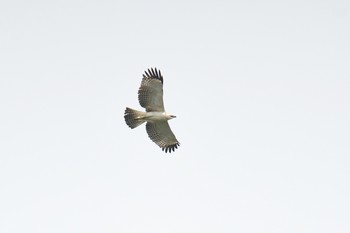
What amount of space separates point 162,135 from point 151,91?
8.37ft

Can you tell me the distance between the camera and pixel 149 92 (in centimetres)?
3597

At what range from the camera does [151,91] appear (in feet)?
118

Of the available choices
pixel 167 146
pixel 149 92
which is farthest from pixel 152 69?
pixel 167 146

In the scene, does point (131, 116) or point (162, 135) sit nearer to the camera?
point (131, 116)

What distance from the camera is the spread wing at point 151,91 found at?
3581 centimetres

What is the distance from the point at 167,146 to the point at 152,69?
12.8 ft

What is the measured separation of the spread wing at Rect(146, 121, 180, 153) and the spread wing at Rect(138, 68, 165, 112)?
38.1 inches

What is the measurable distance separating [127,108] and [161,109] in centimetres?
146

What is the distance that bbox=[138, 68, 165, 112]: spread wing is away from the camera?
117ft

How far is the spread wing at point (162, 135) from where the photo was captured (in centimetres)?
3706

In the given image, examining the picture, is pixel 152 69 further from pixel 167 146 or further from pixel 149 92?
pixel 167 146

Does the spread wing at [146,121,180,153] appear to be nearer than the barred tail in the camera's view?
No

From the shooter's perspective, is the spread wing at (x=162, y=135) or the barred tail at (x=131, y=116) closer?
the barred tail at (x=131, y=116)

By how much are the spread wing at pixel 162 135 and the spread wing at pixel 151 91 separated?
0.97m
